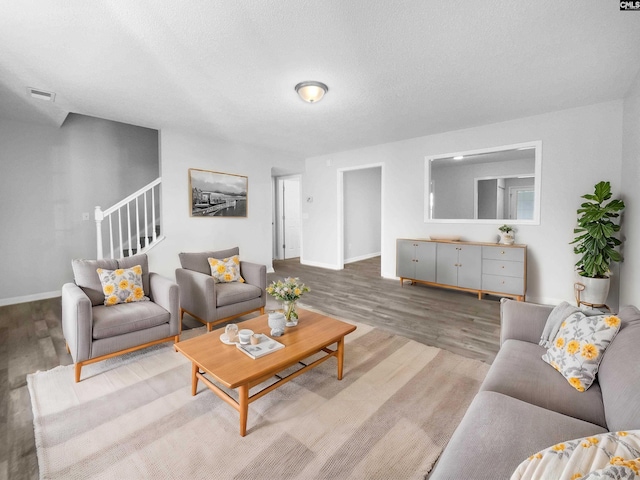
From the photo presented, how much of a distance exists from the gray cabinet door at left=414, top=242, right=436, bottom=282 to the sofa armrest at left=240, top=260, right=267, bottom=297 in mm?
2648

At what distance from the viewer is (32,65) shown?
8.72 feet

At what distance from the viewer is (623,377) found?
1233 mm

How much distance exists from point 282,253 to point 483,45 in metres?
6.38

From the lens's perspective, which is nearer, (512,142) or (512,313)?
(512,313)

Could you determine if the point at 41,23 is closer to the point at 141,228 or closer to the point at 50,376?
the point at 50,376

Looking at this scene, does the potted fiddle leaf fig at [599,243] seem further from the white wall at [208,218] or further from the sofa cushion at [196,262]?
the white wall at [208,218]

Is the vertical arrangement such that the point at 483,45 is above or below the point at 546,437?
above

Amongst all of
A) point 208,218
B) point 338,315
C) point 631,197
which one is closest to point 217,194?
point 208,218

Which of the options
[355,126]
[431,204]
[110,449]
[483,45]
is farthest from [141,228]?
[483,45]

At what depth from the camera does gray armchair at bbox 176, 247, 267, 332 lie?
305 centimetres

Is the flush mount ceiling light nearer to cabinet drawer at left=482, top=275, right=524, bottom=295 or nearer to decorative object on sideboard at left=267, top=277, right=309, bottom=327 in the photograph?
decorative object on sideboard at left=267, top=277, right=309, bottom=327

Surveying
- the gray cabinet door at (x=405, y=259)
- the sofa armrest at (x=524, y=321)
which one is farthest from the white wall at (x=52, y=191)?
the sofa armrest at (x=524, y=321)

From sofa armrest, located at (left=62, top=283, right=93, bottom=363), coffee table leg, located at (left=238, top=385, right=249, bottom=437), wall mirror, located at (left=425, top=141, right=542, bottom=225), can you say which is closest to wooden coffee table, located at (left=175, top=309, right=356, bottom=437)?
coffee table leg, located at (left=238, top=385, right=249, bottom=437)

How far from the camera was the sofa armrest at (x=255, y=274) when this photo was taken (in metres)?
3.60
